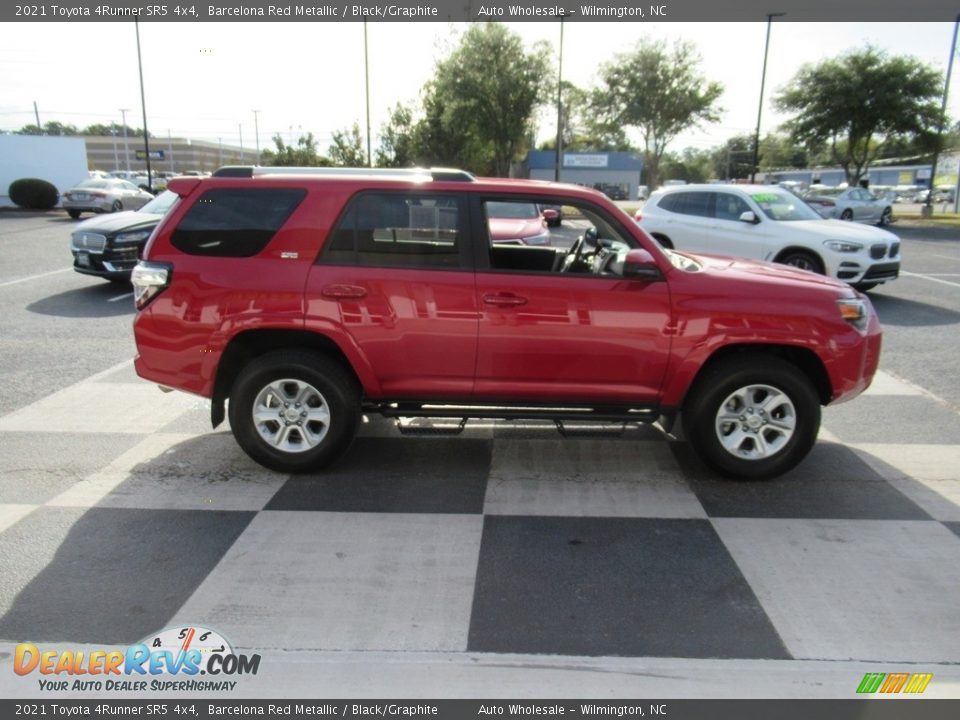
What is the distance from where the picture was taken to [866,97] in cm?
3422

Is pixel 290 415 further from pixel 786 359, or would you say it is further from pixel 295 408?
pixel 786 359

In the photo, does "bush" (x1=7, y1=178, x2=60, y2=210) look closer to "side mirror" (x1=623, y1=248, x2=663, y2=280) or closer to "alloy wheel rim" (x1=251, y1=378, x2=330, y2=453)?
"alloy wheel rim" (x1=251, y1=378, x2=330, y2=453)

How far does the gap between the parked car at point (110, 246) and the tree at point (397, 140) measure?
76.4 ft

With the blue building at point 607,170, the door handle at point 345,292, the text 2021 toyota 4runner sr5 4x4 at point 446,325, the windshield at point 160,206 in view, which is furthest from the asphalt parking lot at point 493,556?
the blue building at point 607,170

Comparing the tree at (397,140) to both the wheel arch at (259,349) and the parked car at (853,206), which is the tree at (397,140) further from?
the wheel arch at (259,349)

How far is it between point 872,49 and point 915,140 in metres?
4.89

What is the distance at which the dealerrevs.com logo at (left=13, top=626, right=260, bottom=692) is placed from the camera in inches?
112

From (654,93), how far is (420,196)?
39.4 metres

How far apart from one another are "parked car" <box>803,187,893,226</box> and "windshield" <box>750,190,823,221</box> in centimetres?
1792

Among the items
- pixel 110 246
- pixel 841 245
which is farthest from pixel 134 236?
pixel 841 245

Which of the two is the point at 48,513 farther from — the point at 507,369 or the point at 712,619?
the point at 712,619

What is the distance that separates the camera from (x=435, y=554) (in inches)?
150

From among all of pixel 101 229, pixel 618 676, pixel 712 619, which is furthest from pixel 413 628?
pixel 101 229

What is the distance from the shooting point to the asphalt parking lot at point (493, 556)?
9.67 ft
